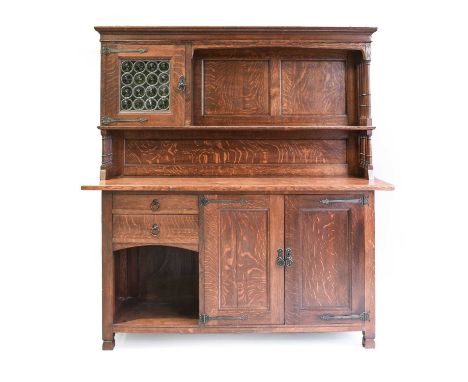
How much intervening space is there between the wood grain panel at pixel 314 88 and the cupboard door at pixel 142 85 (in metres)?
0.80

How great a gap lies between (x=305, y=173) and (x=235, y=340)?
1310 mm

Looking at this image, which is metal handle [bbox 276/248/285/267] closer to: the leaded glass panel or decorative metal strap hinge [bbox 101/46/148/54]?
the leaded glass panel

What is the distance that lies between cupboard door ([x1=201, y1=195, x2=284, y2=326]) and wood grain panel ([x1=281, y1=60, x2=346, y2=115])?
91 centimetres

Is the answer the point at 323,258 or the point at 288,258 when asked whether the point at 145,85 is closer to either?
the point at 288,258

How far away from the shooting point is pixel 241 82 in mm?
4516

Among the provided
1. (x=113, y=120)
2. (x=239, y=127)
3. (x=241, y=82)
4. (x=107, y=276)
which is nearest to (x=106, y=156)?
(x=113, y=120)

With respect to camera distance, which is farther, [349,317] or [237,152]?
[237,152]

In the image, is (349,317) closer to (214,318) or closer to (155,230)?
(214,318)

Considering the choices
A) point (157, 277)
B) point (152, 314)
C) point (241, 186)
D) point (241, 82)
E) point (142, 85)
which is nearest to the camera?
point (241, 186)

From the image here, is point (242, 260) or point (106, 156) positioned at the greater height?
point (106, 156)

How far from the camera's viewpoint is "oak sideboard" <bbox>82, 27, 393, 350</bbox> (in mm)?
3969

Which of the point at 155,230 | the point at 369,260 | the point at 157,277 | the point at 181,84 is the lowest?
the point at 157,277

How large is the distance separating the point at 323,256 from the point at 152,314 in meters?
1.25

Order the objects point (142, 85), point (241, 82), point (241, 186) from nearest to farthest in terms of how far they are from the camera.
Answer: point (241, 186) → point (142, 85) → point (241, 82)
